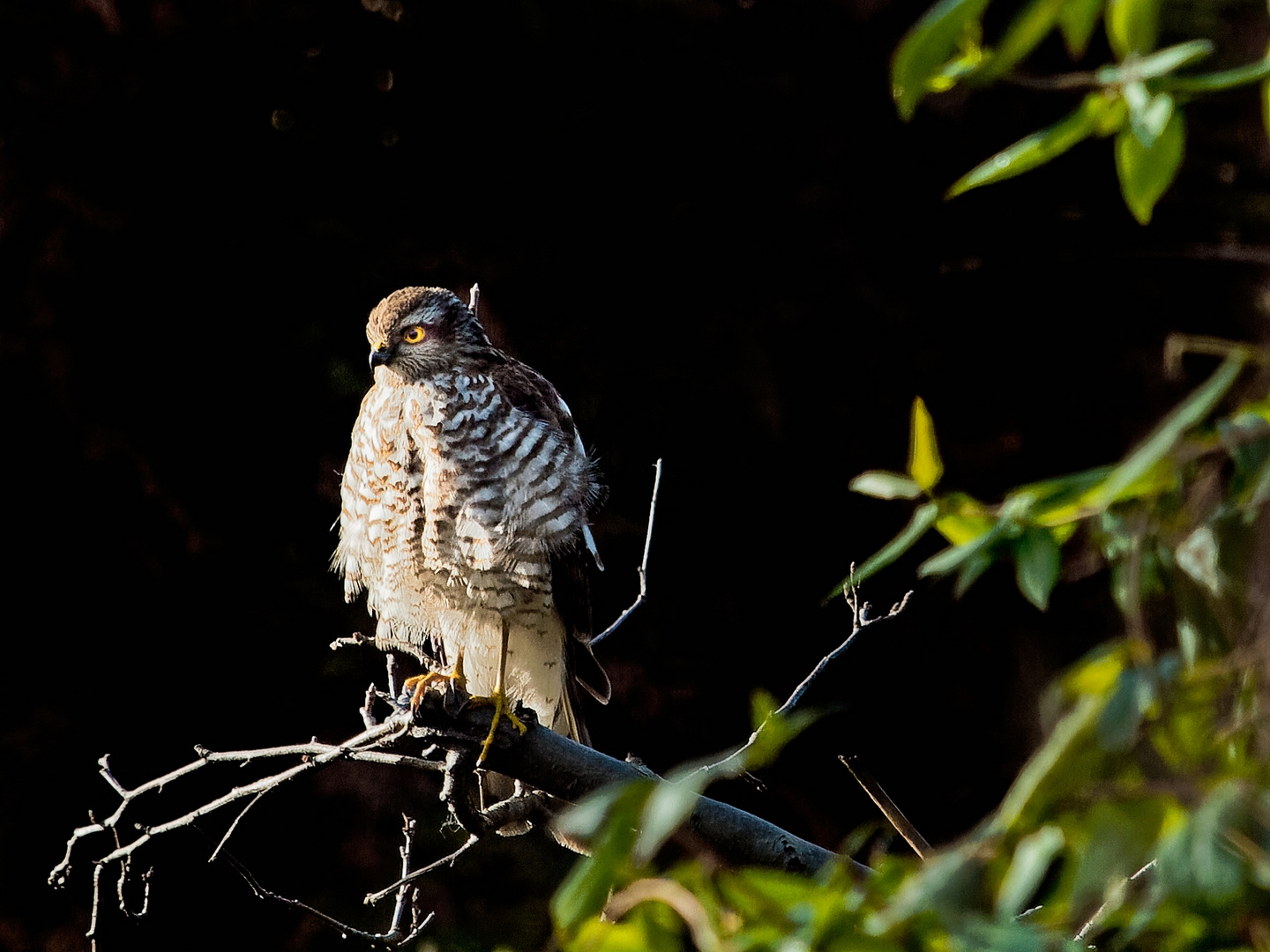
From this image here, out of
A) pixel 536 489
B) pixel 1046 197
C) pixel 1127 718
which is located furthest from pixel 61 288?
pixel 1127 718

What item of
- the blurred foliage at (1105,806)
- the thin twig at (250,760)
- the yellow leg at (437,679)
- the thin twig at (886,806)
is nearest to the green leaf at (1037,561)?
the blurred foliage at (1105,806)

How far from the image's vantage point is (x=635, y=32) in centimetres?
386

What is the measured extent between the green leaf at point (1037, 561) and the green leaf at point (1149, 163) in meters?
0.19

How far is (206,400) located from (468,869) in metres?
1.39

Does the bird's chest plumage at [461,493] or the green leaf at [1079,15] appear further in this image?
the bird's chest plumage at [461,493]

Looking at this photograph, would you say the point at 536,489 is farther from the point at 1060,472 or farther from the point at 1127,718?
the point at 1127,718

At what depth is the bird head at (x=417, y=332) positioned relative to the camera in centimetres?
300

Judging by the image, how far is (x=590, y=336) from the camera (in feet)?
12.5

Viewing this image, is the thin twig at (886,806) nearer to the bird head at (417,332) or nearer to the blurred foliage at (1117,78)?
the blurred foliage at (1117,78)

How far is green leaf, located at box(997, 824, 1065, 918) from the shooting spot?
0.69 m

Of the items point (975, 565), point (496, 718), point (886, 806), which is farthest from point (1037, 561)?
point (496, 718)

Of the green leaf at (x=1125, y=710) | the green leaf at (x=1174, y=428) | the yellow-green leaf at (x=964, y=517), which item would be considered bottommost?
the green leaf at (x=1125, y=710)

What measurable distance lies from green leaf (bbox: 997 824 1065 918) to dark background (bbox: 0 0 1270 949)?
2.80 m

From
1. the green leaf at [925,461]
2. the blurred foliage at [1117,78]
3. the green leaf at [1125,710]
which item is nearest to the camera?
the green leaf at [1125,710]
